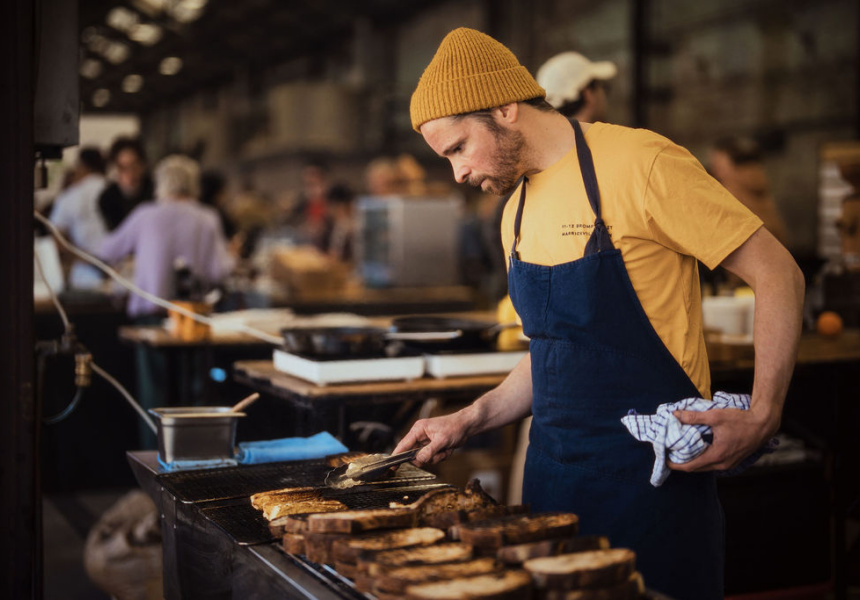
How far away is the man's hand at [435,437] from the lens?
1.96 m

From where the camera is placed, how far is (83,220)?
6.10 metres

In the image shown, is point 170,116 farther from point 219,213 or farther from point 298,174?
point 219,213

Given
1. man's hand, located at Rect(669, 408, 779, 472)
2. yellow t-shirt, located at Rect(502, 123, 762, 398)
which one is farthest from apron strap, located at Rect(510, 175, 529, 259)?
man's hand, located at Rect(669, 408, 779, 472)

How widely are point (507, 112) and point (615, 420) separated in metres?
0.63

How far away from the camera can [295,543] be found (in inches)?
57.9

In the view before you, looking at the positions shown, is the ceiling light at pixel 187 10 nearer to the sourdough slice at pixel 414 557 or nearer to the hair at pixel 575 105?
the hair at pixel 575 105

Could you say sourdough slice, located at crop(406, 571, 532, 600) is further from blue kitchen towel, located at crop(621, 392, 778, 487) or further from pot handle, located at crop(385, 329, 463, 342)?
pot handle, located at crop(385, 329, 463, 342)

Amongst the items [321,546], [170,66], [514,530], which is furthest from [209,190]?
[170,66]

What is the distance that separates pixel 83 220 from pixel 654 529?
5.07 meters

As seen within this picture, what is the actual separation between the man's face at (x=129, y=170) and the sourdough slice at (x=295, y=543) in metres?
5.05

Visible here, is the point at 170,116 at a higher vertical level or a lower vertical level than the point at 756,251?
higher

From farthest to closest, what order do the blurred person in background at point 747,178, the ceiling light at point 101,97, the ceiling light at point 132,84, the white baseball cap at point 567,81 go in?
the ceiling light at point 101,97 < the ceiling light at point 132,84 < the blurred person in background at point 747,178 < the white baseball cap at point 567,81

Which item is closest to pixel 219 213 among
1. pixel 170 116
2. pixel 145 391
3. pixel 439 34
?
pixel 145 391

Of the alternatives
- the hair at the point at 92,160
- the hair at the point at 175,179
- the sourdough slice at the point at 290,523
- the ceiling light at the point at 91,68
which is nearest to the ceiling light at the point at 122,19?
the ceiling light at the point at 91,68
